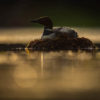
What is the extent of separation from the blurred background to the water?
47.1 meters

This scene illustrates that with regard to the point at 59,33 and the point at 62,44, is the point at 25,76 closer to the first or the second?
the point at 62,44

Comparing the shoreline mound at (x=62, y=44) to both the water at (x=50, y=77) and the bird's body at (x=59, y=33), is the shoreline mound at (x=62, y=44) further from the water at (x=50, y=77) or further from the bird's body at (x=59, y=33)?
the water at (x=50, y=77)

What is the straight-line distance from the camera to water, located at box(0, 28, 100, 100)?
7.89m

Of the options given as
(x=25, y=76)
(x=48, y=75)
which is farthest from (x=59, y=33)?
(x=25, y=76)

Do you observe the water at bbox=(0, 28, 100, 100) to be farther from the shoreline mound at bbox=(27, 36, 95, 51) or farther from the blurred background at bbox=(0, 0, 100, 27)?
the blurred background at bbox=(0, 0, 100, 27)

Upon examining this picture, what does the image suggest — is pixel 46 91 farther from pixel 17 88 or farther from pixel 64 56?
pixel 64 56

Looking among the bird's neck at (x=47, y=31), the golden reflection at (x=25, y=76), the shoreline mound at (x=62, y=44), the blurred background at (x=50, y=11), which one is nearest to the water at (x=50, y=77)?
the golden reflection at (x=25, y=76)

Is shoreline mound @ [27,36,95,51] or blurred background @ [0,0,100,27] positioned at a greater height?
blurred background @ [0,0,100,27]

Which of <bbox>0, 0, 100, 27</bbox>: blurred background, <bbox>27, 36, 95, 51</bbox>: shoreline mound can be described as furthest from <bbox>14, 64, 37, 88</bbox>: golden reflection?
<bbox>0, 0, 100, 27</bbox>: blurred background

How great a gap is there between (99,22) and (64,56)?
46.7 metres

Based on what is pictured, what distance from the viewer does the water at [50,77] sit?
7891 millimetres

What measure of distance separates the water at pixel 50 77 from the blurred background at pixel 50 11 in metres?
47.1

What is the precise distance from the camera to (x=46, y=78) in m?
9.41

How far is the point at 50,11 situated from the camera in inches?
2657
